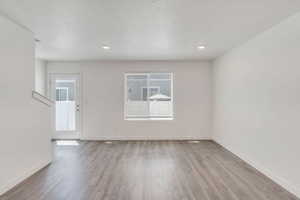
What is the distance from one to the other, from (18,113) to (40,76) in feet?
11.5

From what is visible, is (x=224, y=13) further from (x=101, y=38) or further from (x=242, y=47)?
(x=101, y=38)

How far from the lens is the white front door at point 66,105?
6879 mm

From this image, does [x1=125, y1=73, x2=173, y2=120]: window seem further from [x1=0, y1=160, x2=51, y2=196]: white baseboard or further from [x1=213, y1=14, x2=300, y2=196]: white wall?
[x1=0, y1=160, x2=51, y2=196]: white baseboard

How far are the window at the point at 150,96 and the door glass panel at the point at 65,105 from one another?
64.7 inches

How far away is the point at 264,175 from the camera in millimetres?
3754

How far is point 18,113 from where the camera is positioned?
340 centimetres

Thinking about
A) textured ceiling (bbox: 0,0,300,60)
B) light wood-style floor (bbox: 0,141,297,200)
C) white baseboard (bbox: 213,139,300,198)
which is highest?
textured ceiling (bbox: 0,0,300,60)

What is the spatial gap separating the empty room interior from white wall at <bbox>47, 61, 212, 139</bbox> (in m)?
0.21

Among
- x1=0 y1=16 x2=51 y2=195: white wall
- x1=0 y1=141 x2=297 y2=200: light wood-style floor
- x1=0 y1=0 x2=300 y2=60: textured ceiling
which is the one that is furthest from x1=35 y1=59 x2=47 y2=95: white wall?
→ x1=0 y1=16 x2=51 y2=195: white wall

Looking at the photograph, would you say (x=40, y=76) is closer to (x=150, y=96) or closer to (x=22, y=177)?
(x=150, y=96)

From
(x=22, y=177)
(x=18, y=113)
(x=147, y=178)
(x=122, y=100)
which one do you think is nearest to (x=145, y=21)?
(x=18, y=113)

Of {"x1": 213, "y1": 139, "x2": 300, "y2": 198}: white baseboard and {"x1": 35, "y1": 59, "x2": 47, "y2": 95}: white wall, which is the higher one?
{"x1": 35, "y1": 59, "x2": 47, "y2": 95}: white wall

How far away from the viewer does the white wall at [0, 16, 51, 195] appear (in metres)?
3.10

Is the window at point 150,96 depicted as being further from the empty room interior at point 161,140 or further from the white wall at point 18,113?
the white wall at point 18,113
